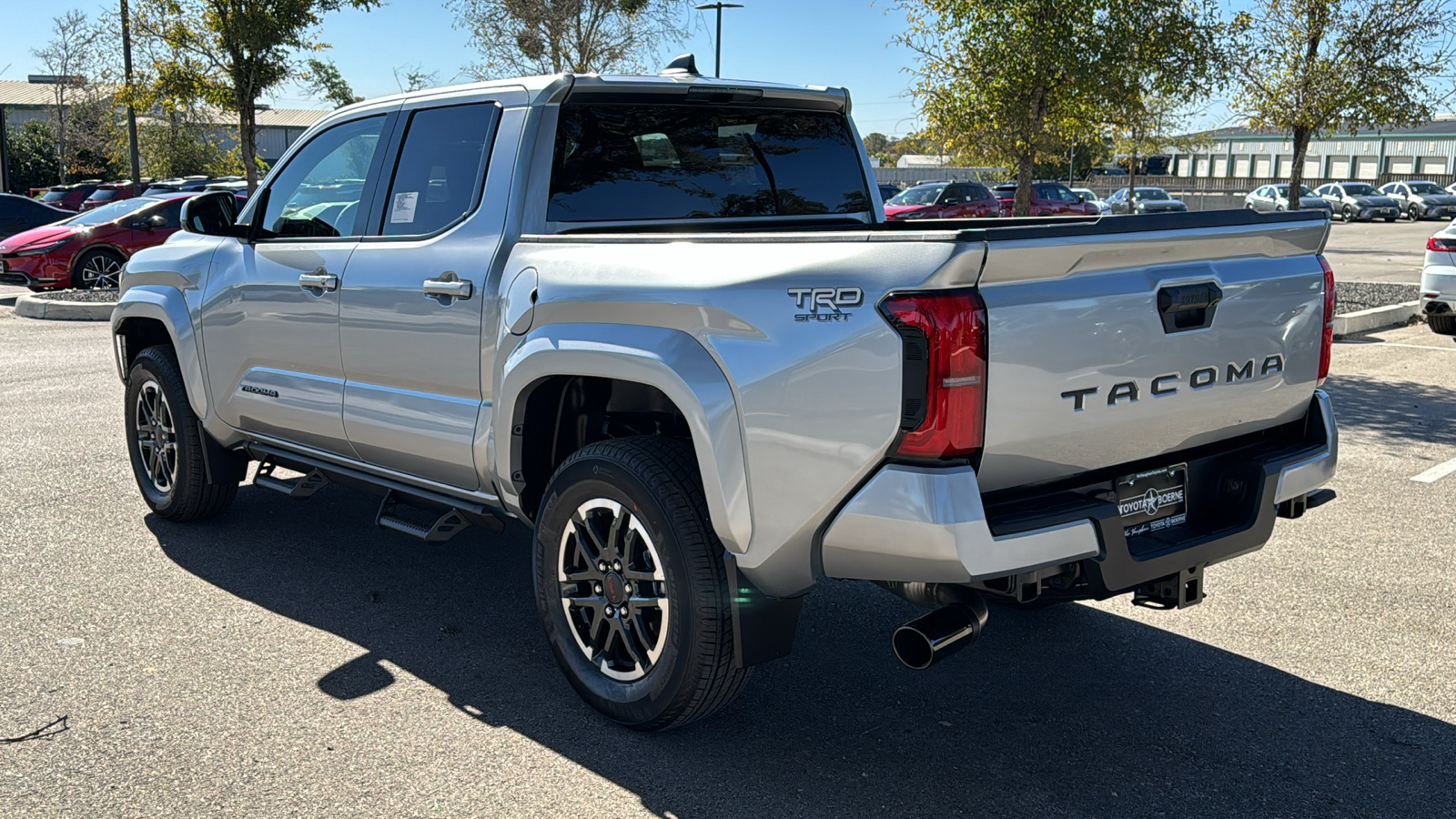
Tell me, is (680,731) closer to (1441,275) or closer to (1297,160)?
(1441,275)

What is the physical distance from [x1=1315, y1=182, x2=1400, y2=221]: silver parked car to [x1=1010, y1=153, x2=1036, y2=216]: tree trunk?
35672mm

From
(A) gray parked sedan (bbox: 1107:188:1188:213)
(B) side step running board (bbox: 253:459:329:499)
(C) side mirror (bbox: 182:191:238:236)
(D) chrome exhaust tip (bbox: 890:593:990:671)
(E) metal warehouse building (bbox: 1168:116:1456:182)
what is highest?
(E) metal warehouse building (bbox: 1168:116:1456:182)

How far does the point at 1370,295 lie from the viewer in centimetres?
1596

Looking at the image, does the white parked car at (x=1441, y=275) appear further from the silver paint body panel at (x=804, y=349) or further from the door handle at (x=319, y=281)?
the door handle at (x=319, y=281)

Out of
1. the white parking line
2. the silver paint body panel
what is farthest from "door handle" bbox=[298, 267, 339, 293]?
the white parking line

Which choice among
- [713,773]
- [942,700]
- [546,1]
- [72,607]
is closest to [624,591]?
[713,773]

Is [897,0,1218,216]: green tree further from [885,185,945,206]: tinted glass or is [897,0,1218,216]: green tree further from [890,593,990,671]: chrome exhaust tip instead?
[885,185,945,206]: tinted glass

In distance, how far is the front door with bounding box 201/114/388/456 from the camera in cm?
479

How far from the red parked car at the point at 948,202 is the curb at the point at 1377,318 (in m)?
14.0

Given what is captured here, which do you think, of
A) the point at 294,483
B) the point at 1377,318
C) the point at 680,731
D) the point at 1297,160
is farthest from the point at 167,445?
the point at 1297,160

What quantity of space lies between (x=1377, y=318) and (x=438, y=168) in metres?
12.5

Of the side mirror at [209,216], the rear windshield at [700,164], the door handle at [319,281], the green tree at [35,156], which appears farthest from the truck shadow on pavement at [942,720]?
the green tree at [35,156]

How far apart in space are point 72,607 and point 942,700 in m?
3.36

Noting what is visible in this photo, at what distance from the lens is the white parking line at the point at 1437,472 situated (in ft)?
22.2
